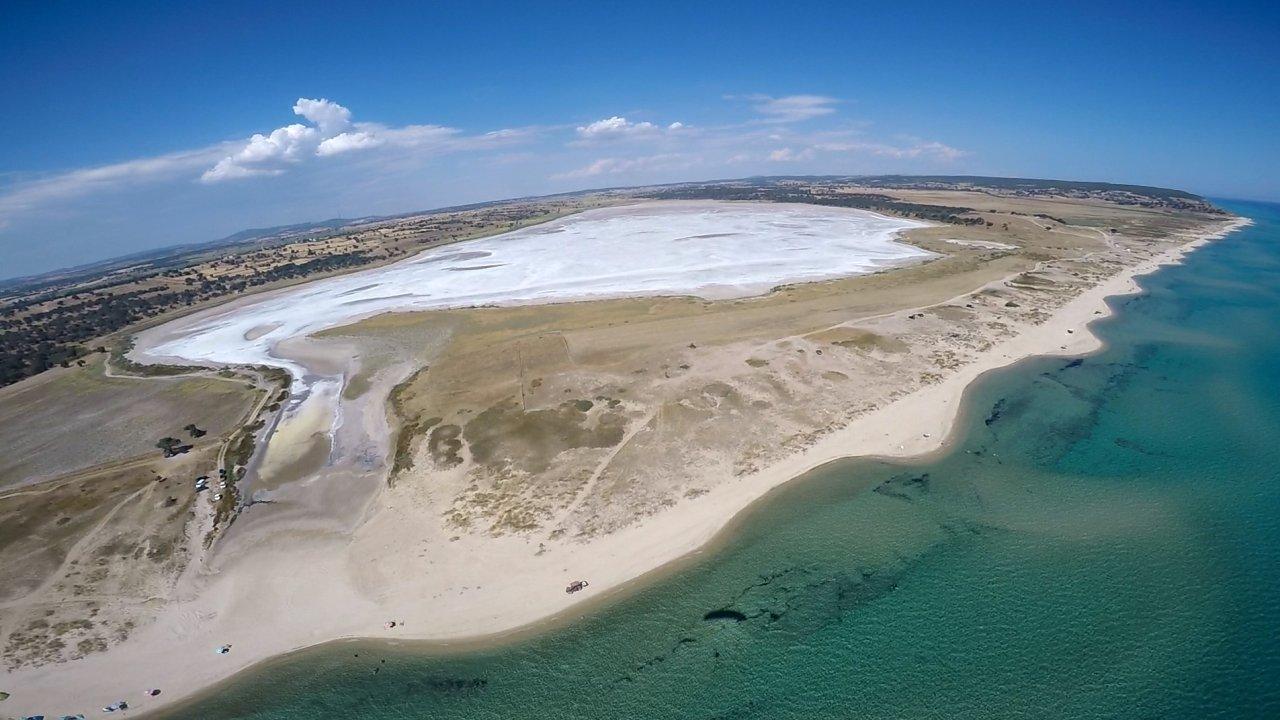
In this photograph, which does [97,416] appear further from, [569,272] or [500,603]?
[569,272]

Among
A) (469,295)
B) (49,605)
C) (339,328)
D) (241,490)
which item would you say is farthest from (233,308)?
(49,605)

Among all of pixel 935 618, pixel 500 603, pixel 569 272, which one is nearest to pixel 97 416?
pixel 500 603

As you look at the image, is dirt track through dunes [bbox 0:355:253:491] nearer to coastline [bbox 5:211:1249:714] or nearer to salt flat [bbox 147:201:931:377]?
salt flat [bbox 147:201:931:377]

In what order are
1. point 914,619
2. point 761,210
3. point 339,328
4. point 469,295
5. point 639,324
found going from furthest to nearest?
point 761,210
point 469,295
point 339,328
point 639,324
point 914,619

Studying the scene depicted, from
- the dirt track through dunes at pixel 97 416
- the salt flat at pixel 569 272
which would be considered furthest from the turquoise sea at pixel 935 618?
the salt flat at pixel 569 272

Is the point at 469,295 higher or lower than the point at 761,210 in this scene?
lower

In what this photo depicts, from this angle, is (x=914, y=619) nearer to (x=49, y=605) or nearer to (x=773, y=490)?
(x=773, y=490)
